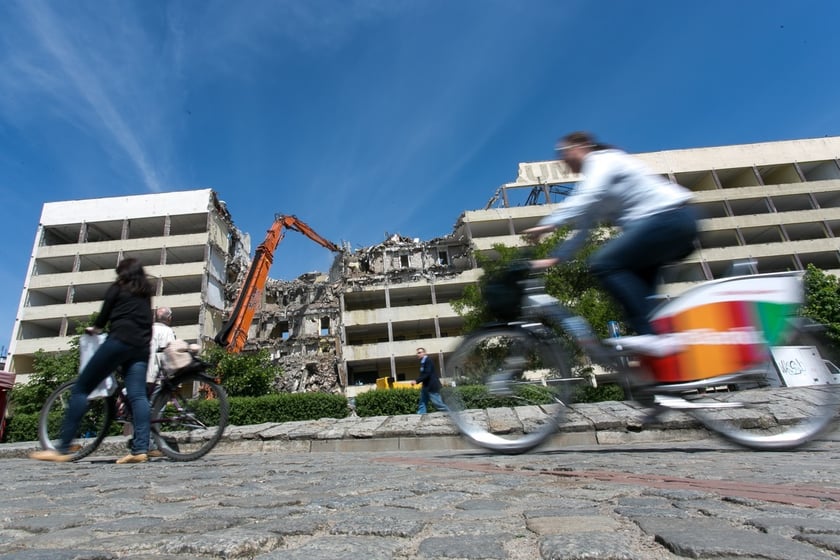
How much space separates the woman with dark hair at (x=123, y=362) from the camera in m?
3.88

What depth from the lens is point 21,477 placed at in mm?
3186

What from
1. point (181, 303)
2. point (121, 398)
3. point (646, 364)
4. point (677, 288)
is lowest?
point (646, 364)

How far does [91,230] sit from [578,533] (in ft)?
147

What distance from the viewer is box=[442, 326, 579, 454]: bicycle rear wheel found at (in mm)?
3182

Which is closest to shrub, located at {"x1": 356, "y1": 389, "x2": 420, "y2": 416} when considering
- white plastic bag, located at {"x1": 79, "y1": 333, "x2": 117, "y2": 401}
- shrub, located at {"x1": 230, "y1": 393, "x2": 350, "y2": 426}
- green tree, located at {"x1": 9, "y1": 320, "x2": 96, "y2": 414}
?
shrub, located at {"x1": 230, "y1": 393, "x2": 350, "y2": 426}

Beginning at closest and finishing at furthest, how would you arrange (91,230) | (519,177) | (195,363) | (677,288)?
(195,363) < (677,288) < (91,230) < (519,177)

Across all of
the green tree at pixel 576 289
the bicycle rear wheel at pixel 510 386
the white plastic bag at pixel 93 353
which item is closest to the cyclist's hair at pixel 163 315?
the white plastic bag at pixel 93 353

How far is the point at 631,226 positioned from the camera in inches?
118

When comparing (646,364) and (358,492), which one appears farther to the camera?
(646,364)

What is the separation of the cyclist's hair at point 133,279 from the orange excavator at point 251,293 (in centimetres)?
2143

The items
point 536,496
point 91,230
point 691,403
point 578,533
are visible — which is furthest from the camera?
point 91,230

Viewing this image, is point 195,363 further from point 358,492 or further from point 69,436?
point 358,492

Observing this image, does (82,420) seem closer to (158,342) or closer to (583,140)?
(158,342)

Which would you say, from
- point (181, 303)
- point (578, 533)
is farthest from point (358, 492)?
point (181, 303)
